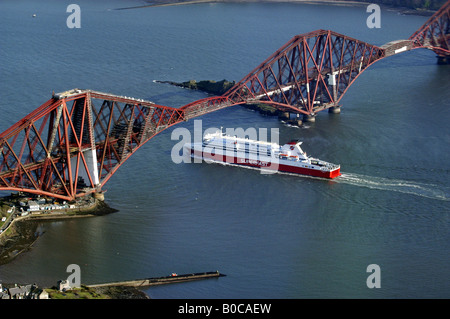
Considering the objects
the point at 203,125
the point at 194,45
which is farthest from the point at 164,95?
the point at 194,45

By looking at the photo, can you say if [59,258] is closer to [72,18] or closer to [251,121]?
[251,121]

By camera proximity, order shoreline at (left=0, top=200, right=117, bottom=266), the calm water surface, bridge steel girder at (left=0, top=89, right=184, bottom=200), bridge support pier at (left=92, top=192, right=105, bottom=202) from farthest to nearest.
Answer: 1. bridge support pier at (left=92, top=192, right=105, bottom=202)
2. bridge steel girder at (left=0, top=89, right=184, bottom=200)
3. shoreline at (left=0, top=200, right=117, bottom=266)
4. the calm water surface

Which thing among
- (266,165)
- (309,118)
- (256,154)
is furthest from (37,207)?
(309,118)

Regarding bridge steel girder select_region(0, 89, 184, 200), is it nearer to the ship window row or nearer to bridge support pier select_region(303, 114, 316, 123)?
the ship window row

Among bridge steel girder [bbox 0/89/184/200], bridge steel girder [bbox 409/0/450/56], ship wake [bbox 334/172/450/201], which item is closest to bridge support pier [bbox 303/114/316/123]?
ship wake [bbox 334/172/450/201]

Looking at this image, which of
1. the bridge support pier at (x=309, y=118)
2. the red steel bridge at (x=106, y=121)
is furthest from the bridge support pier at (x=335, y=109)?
the bridge support pier at (x=309, y=118)
